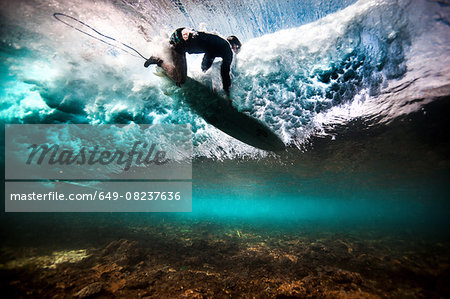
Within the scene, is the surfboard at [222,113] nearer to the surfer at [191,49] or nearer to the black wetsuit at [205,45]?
the surfer at [191,49]

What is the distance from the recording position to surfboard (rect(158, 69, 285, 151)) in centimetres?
620

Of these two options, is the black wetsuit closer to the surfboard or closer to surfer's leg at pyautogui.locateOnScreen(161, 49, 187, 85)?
surfer's leg at pyautogui.locateOnScreen(161, 49, 187, 85)

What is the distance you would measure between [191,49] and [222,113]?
2801 mm

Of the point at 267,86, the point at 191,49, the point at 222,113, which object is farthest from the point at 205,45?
the point at 267,86

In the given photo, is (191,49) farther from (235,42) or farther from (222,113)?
(222,113)

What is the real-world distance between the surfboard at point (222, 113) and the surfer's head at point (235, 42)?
1.63 meters

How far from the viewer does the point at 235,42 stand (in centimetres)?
504

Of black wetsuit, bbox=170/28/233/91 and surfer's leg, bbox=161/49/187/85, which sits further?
surfer's leg, bbox=161/49/187/85

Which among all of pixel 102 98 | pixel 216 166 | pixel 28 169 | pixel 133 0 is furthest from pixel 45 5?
pixel 28 169

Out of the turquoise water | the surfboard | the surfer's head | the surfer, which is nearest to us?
the surfer

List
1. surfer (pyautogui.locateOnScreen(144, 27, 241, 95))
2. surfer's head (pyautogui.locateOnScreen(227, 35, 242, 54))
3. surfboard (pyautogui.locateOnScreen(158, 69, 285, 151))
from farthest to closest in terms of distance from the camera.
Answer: surfboard (pyautogui.locateOnScreen(158, 69, 285, 151)) < surfer's head (pyautogui.locateOnScreen(227, 35, 242, 54)) < surfer (pyautogui.locateOnScreen(144, 27, 241, 95))

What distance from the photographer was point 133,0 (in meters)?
4.03

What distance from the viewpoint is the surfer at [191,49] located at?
3.90 m

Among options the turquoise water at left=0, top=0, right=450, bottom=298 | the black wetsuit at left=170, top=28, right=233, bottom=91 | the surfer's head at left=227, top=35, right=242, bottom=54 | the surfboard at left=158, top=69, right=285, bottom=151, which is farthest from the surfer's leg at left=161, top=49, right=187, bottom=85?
the surfer's head at left=227, top=35, right=242, bottom=54
